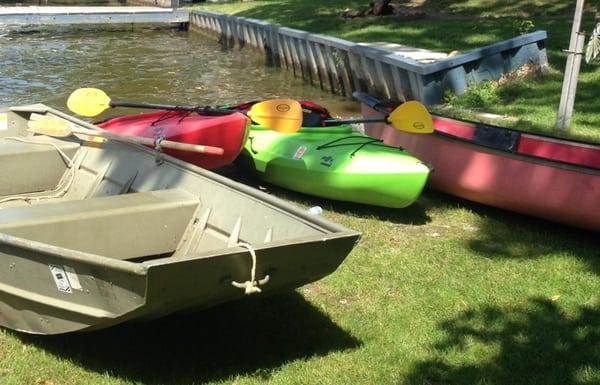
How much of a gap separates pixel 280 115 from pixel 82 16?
55.7ft

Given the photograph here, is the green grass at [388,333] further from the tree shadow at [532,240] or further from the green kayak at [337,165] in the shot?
the green kayak at [337,165]

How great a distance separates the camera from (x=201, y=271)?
3.77 metres

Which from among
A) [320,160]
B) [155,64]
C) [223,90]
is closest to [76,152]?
[320,160]

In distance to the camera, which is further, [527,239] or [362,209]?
[362,209]

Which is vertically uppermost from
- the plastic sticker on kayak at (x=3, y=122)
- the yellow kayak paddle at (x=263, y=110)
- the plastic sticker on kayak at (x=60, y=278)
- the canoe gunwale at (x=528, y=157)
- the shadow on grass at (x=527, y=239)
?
the plastic sticker on kayak at (x=60, y=278)

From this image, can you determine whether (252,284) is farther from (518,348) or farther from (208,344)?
(518,348)

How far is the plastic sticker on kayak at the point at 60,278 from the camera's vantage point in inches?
156

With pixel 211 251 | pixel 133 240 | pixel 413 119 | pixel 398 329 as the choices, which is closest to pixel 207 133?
pixel 413 119

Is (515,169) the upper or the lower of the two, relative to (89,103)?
lower

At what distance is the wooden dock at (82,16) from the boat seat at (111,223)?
18.8 metres

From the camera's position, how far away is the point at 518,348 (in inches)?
180

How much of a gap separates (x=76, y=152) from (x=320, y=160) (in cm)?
218

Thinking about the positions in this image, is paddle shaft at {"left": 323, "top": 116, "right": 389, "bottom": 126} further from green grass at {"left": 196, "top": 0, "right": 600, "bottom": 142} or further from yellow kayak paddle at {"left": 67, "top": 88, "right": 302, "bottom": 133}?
green grass at {"left": 196, "top": 0, "right": 600, "bottom": 142}

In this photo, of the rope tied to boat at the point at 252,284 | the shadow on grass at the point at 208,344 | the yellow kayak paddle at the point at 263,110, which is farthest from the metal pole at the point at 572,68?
the rope tied to boat at the point at 252,284
